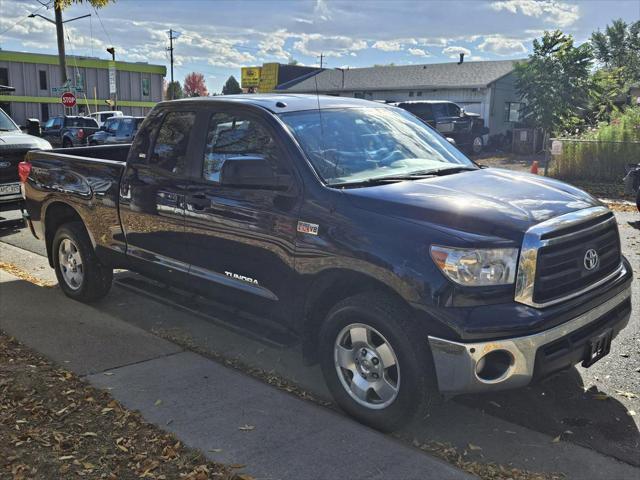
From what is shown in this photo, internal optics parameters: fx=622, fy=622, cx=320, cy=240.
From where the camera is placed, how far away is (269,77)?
56.5 metres

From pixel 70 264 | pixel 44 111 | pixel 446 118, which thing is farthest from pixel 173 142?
pixel 44 111

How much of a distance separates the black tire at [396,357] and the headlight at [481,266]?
1.27 ft

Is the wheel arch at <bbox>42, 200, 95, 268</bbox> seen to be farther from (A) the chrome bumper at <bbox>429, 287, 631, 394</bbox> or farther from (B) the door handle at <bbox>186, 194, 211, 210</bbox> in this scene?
(A) the chrome bumper at <bbox>429, 287, 631, 394</bbox>

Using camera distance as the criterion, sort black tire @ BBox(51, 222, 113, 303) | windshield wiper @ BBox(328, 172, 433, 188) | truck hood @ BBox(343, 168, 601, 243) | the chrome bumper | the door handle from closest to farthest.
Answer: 1. the chrome bumper
2. truck hood @ BBox(343, 168, 601, 243)
3. windshield wiper @ BBox(328, 172, 433, 188)
4. the door handle
5. black tire @ BBox(51, 222, 113, 303)

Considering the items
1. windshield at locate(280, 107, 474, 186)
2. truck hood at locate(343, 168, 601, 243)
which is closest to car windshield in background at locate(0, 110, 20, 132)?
windshield at locate(280, 107, 474, 186)

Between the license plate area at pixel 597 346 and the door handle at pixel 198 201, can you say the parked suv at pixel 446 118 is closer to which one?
the door handle at pixel 198 201

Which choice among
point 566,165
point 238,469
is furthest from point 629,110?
point 238,469

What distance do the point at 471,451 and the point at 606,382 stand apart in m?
1.45

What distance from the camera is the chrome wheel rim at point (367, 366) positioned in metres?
3.58

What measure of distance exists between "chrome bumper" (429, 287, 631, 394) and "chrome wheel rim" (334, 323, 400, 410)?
0.29 m

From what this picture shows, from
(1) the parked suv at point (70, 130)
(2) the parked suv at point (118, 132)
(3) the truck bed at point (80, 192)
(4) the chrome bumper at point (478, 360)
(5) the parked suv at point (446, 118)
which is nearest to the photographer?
(4) the chrome bumper at point (478, 360)

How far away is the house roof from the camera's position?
36.6 metres

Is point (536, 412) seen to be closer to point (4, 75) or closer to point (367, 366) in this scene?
point (367, 366)

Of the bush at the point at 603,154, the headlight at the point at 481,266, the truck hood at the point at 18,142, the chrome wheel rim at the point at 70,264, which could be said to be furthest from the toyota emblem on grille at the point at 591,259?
the bush at the point at 603,154
